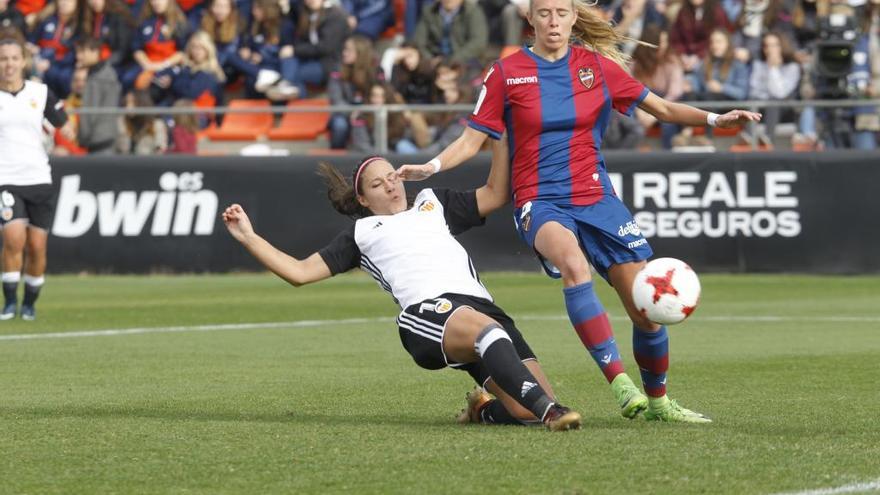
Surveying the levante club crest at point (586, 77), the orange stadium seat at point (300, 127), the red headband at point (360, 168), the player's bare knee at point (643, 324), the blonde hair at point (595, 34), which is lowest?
the orange stadium seat at point (300, 127)

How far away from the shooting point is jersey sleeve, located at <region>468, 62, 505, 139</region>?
8.48m

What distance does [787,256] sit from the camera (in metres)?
20.4

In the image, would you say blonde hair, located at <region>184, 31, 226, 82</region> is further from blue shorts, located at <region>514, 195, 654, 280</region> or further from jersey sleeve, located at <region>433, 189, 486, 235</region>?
blue shorts, located at <region>514, 195, 654, 280</region>

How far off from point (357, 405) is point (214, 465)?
233 cm

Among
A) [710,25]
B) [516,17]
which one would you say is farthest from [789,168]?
[516,17]

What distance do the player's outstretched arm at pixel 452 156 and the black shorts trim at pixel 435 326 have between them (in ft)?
2.01

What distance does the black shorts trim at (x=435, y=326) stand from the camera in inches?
307

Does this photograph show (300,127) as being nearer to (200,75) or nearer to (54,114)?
(200,75)

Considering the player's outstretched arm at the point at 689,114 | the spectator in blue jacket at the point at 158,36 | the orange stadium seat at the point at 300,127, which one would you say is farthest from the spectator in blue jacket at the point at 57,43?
the player's outstretched arm at the point at 689,114

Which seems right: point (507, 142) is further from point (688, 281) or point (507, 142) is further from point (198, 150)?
point (198, 150)

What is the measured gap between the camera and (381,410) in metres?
8.63

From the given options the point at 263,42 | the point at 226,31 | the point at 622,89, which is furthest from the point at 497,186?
the point at 226,31

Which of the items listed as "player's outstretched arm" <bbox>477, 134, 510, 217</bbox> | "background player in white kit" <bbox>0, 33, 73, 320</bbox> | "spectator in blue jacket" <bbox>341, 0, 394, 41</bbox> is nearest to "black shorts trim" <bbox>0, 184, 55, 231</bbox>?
"background player in white kit" <bbox>0, 33, 73, 320</bbox>

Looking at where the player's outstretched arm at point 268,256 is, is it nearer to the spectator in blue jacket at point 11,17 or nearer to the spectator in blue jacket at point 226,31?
the spectator in blue jacket at point 226,31
